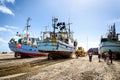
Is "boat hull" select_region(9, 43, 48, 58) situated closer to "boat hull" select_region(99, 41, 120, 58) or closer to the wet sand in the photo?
"boat hull" select_region(99, 41, 120, 58)

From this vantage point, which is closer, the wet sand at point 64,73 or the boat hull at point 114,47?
the wet sand at point 64,73

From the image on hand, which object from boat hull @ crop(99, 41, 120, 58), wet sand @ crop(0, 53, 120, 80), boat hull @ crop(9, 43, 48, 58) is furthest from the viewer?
boat hull @ crop(9, 43, 48, 58)

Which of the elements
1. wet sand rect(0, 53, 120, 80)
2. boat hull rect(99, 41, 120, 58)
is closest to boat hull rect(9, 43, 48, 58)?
boat hull rect(99, 41, 120, 58)

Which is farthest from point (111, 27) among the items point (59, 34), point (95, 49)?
point (95, 49)

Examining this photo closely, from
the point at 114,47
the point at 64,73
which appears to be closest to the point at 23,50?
the point at 114,47

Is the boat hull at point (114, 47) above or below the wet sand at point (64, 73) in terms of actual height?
above

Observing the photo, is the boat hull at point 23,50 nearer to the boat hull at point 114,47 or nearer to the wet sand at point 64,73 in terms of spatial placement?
the boat hull at point 114,47

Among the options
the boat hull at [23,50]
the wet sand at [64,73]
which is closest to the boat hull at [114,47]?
the wet sand at [64,73]

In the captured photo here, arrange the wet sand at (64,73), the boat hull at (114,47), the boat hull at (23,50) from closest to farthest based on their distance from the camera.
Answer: the wet sand at (64,73), the boat hull at (114,47), the boat hull at (23,50)

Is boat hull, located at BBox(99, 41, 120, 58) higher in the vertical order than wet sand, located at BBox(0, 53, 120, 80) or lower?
higher

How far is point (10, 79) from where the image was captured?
8.50 metres

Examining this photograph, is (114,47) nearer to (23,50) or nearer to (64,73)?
(23,50)

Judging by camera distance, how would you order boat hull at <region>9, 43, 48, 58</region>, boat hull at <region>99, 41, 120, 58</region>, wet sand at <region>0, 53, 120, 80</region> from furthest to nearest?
1. boat hull at <region>9, 43, 48, 58</region>
2. boat hull at <region>99, 41, 120, 58</region>
3. wet sand at <region>0, 53, 120, 80</region>

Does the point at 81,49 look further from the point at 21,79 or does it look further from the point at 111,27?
the point at 21,79
